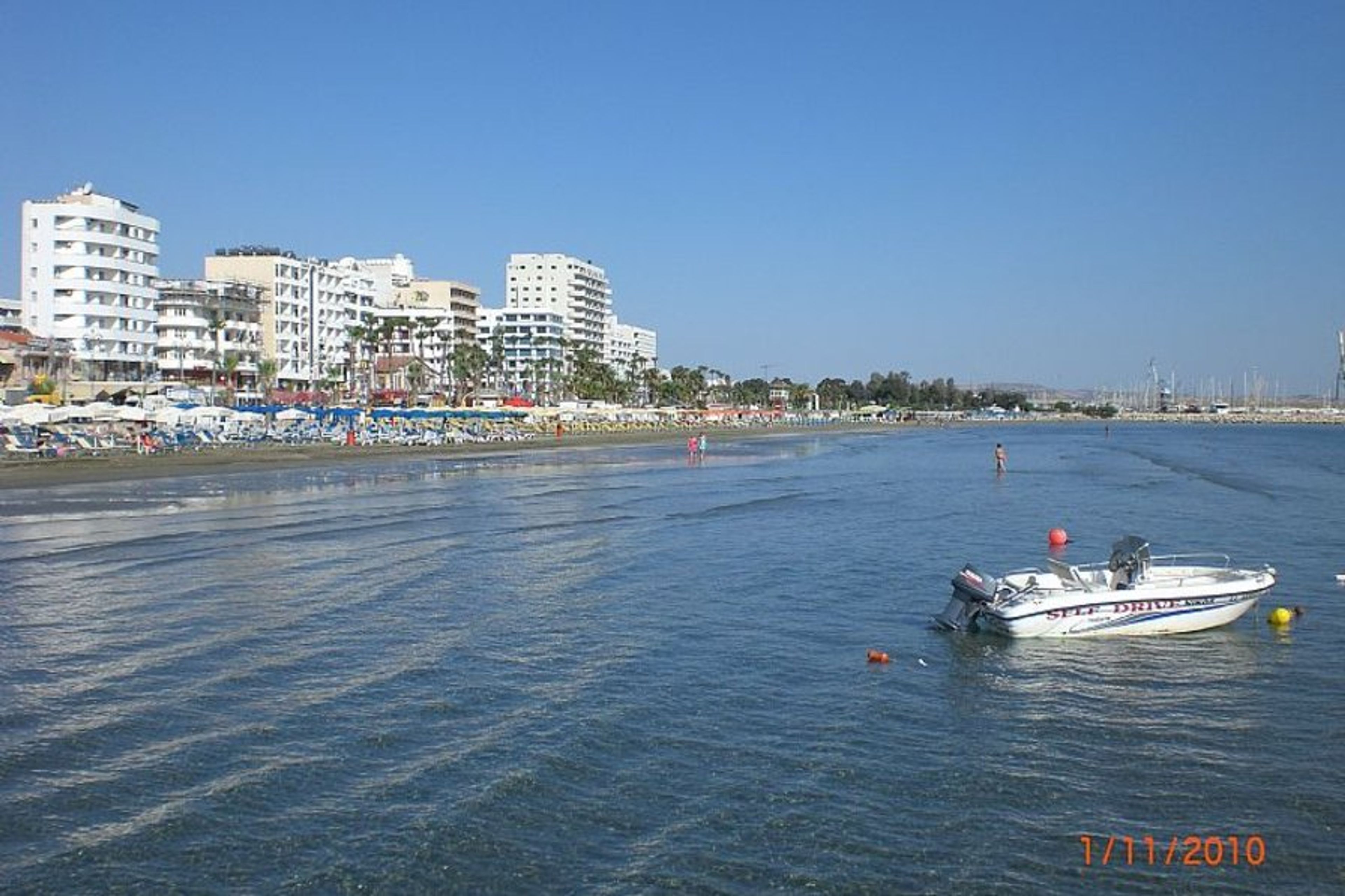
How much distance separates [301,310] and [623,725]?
371 ft

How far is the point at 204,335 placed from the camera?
339 feet

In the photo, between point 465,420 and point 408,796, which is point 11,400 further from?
point 408,796

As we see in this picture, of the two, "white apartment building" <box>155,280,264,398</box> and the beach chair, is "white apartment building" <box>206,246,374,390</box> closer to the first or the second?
"white apartment building" <box>155,280,264,398</box>

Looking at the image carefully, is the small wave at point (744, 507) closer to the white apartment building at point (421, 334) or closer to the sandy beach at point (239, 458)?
the sandy beach at point (239, 458)

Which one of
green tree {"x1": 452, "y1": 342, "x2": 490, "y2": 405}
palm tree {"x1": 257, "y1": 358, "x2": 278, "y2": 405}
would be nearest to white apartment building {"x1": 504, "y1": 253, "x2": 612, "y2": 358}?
green tree {"x1": 452, "y1": 342, "x2": 490, "y2": 405}

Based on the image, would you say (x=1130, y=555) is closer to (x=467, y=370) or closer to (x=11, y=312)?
(x=11, y=312)

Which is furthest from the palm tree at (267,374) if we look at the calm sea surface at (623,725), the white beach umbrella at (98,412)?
the calm sea surface at (623,725)

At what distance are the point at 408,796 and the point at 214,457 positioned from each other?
54513 mm

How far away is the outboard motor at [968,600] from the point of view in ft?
61.0

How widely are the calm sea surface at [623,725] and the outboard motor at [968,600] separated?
0.34 metres
